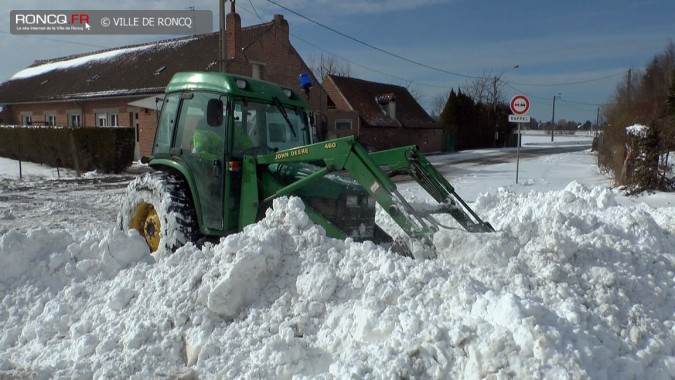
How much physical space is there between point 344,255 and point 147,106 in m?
20.4

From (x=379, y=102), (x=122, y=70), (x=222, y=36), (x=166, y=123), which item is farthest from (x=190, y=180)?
(x=379, y=102)

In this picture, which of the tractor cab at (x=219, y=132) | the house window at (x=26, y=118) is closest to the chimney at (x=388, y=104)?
the house window at (x=26, y=118)

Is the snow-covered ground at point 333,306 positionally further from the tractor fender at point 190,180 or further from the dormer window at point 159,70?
the dormer window at point 159,70

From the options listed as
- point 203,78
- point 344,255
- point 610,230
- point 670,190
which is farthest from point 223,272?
point 670,190

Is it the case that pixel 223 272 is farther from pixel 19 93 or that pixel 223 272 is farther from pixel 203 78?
pixel 19 93

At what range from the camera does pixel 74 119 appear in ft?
92.4

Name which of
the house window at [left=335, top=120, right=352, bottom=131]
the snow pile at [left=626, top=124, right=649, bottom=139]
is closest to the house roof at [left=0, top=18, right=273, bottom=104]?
the house window at [left=335, top=120, right=352, bottom=131]

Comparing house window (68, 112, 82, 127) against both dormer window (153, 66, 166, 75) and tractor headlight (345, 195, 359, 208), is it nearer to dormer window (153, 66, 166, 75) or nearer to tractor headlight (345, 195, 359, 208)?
dormer window (153, 66, 166, 75)

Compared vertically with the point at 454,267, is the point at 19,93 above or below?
above

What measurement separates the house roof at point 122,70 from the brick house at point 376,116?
7.83 m

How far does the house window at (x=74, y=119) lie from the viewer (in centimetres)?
2775

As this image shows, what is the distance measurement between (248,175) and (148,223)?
147 centimetres

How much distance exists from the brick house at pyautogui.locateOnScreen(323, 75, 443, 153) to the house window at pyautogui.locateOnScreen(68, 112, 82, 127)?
12943 mm

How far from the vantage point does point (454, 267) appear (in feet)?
14.0
